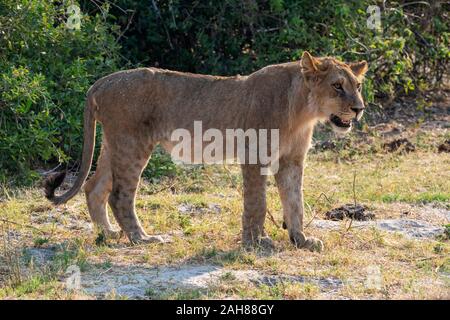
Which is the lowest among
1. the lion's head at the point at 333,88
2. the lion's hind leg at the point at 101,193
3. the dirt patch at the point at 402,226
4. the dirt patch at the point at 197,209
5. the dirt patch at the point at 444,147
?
the dirt patch at the point at 402,226

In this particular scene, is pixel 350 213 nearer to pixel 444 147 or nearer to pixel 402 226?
pixel 402 226

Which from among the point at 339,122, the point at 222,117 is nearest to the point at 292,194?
the point at 339,122

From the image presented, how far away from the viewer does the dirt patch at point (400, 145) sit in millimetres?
9352

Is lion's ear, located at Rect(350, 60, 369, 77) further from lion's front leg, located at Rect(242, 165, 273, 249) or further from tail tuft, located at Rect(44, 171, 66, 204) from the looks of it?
tail tuft, located at Rect(44, 171, 66, 204)

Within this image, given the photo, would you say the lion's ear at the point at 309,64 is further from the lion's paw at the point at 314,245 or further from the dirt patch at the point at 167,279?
the dirt patch at the point at 167,279

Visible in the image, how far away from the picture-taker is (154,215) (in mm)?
6984

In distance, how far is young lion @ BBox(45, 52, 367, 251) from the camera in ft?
20.0

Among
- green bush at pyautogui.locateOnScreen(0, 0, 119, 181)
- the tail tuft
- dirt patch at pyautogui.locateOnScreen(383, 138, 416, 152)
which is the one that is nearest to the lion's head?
the tail tuft

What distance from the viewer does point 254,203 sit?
20.0ft

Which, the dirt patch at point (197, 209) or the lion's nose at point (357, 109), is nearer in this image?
the lion's nose at point (357, 109)

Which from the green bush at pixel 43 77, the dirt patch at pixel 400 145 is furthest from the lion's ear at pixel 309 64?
the dirt patch at pixel 400 145

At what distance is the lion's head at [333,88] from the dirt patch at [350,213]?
1082 mm

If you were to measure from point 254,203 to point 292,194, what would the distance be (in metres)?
0.35

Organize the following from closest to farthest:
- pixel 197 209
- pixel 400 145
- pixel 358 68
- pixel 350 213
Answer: pixel 358 68 → pixel 350 213 → pixel 197 209 → pixel 400 145
